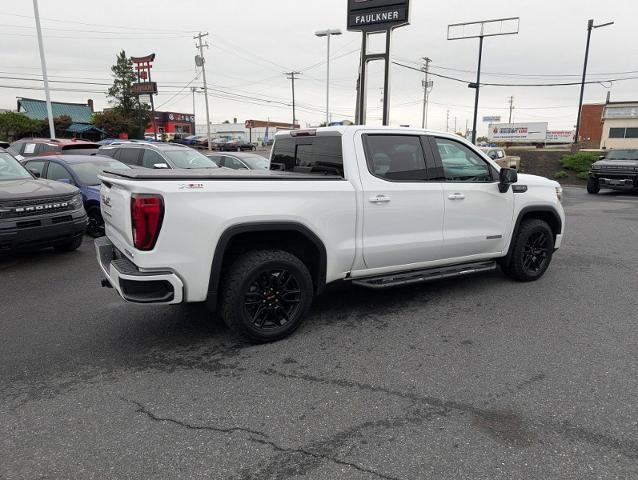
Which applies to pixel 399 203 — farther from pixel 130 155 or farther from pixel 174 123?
pixel 174 123

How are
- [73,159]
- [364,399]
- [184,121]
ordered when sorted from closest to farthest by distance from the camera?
[364,399] → [73,159] → [184,121]

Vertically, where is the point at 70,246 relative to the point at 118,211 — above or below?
below

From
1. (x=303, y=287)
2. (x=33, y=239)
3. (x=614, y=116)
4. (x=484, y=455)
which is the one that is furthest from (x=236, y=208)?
(x=614, y=116)

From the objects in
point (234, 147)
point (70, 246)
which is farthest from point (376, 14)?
point (234, 147)

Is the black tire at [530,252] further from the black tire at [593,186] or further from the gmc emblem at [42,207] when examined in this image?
the black tire at [593,186]

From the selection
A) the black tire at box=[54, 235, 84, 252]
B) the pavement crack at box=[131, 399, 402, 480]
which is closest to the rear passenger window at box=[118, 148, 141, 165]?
the black tire at box=[54, 235, 84, 252]

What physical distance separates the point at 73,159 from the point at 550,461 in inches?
365

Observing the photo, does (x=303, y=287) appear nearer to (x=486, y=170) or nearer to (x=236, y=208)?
(x=236, y=208)

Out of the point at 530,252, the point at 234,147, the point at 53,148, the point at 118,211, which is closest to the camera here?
the point at 118,211

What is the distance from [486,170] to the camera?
5.25 meters

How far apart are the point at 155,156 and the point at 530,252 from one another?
8.89m

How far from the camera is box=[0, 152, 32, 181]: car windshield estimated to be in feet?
23.4

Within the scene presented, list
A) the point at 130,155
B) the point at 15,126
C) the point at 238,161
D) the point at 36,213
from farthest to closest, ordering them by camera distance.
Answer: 1. the point at 15,126
2. the point at 238,161
3. the point at 130,155
4. the point at 36,213

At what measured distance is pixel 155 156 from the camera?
11320 mm
